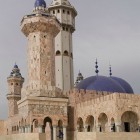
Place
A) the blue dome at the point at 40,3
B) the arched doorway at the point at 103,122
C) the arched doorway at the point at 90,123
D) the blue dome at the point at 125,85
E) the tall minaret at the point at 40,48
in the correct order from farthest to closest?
1. the blue dome at the point at 125,85
2. the blue dome at the point at 40,3
3. the arched doorway at the point at 90,123
4. the tall minaret at the point at 40,48
5. the arched doorway at the point at 103,122

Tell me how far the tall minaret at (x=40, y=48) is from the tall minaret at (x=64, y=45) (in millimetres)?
8538

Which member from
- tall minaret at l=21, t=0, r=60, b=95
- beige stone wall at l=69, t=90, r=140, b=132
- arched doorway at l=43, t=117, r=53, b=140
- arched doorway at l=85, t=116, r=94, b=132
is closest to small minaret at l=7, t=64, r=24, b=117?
arched doorway at l=43, t=117, r=53, b=140

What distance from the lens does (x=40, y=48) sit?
2703cm

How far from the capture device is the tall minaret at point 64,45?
3606 cm

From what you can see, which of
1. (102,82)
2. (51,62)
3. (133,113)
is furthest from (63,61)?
(133,113)

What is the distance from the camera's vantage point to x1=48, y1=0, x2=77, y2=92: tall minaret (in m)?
36.1

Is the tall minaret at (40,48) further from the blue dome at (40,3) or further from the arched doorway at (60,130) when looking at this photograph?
the arched doorway at (60,130)

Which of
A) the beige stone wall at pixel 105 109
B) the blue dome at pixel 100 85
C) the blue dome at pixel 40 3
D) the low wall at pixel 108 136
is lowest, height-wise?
the low wall at pixel 108 136

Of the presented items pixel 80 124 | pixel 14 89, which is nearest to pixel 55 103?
pixel 80 124

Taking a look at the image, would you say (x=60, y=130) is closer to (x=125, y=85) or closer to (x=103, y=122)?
(x=103, y=122)

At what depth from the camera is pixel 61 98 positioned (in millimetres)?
25828

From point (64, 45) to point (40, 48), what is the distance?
10191 mm

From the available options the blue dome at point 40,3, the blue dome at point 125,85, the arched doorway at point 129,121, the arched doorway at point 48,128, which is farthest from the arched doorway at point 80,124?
the blue dome at point 40,3

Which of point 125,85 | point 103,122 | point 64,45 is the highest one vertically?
point 64,45
